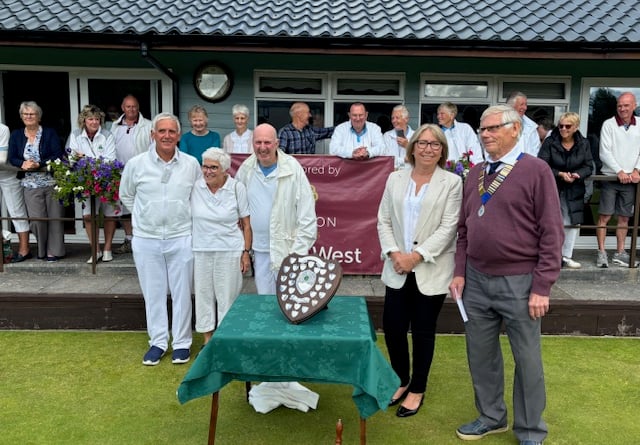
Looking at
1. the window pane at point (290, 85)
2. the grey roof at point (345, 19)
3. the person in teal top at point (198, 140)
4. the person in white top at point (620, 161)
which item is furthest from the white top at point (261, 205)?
the person in white top at point (620, 161)

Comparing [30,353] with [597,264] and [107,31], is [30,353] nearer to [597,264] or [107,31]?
[107,31]

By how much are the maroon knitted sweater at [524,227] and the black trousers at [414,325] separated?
49cm

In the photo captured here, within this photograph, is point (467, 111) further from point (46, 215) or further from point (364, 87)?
point (46, 215)

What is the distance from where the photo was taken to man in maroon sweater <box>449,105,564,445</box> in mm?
2719

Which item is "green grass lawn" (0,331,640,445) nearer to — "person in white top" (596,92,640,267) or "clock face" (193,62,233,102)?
"person in white top" (596,92,640,267)

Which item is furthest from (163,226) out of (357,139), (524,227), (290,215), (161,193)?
(357,139)

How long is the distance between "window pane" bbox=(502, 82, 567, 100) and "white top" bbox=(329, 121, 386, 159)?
7.34 ft

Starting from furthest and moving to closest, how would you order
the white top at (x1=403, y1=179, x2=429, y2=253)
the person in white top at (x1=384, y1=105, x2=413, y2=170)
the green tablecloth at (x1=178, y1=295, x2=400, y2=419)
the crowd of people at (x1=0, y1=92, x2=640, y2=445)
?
the person in white top at (x1=384, y1=105, x2=413, y2=170) → the white top at (x1=403, y1=179, x2=429, y2=253) → the crowd of people at (x1=0, y1=92, x2=640, y2=445) → the green tablecloth at (x1=178, y1=295, x2=400, y2=419)

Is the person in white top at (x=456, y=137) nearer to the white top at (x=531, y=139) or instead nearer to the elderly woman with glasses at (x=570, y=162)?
the white top at (x=531, y=139)

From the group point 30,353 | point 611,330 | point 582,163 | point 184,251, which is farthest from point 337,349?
point 582,163

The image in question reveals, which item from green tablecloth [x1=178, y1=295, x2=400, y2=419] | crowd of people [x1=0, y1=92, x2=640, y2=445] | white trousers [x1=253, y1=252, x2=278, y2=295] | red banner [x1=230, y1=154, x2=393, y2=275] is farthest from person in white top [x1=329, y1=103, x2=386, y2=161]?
green tablecloth [x1=178, y1=295, x2=400, y2=419]

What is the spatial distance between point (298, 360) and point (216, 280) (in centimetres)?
138

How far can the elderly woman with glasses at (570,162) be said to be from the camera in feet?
18.0

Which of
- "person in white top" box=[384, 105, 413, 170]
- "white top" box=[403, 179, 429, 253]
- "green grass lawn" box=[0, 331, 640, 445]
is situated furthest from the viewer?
"person in white top" box=[384, 105, 413, 170]
